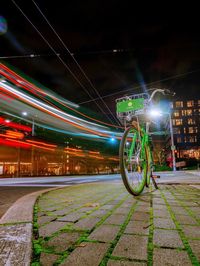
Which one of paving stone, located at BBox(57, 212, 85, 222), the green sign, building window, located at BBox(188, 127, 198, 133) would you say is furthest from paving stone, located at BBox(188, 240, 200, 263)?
building window, located at BBox(188, 127, 198, 133)

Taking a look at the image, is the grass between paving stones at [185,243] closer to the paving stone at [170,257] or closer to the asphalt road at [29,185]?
the paving stone at [170,257]

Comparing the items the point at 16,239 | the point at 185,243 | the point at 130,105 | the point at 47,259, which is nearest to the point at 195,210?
the point at 185,243

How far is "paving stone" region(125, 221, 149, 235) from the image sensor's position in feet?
6.18

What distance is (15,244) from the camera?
1587 mm

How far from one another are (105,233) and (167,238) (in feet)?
1.82

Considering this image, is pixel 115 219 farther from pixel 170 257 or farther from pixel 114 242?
pixel 170 257

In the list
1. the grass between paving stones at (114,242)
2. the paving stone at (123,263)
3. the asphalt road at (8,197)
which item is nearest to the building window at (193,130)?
the asphalt road at (8,197)

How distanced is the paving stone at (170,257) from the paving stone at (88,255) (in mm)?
374

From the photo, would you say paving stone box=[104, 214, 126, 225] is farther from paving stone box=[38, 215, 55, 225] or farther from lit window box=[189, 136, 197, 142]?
lit window box=[189, 136, 197, 142]

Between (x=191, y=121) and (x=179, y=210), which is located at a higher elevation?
(x=191, y=121)

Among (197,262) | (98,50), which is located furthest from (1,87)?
(197,262)

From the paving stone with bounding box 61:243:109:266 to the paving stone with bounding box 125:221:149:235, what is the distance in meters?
0.42

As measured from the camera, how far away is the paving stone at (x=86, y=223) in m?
2.07

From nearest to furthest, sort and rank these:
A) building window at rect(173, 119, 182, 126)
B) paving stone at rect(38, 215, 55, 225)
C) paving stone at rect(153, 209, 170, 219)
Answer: paving stone at rect(38, 215, 55, 225), paving stone at rect(153, 209, 170, 219), building window at rect(173, 119, 182, 126)
